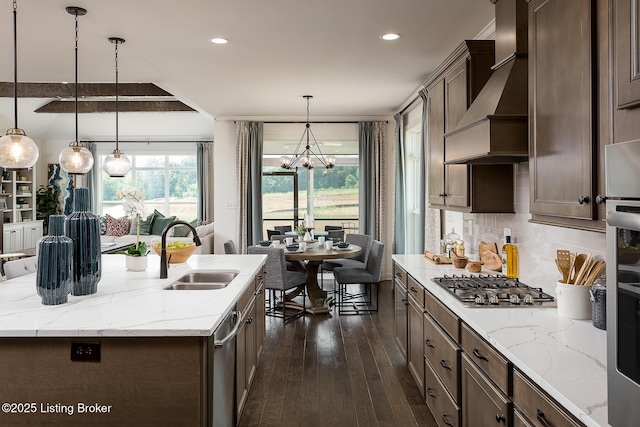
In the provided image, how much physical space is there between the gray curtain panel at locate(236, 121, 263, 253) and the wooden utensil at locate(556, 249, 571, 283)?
229 inches

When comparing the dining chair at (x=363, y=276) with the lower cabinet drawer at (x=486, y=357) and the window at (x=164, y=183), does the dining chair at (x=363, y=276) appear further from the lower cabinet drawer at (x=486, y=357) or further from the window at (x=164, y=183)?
the window at (x=164, y=183)

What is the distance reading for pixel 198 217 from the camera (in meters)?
10.4

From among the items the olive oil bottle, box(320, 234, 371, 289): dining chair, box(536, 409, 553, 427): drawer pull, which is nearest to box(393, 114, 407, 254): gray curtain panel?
box(320, 234, 371, 289): dining chair

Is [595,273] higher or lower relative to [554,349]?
higher

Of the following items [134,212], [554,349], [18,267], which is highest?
[134,212]

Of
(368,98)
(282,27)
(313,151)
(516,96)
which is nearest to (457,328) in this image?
(516,96)

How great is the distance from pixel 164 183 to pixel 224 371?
9156mm

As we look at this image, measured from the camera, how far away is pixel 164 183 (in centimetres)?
1073

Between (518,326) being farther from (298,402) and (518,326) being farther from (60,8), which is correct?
(60,8)

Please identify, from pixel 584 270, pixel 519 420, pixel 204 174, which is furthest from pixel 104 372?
pixel 204 174

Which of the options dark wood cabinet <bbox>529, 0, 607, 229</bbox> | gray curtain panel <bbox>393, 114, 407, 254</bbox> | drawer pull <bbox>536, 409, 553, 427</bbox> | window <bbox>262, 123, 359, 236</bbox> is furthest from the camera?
window <bbox>262, 123, 359, 236</bbox>

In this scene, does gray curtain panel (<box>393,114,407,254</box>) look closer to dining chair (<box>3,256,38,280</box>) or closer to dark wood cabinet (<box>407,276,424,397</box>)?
dark wood cabinet (<box>407,276,424,397</box>)

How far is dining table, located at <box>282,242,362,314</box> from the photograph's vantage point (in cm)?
528

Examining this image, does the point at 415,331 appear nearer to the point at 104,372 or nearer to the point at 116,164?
the point at 104,372
